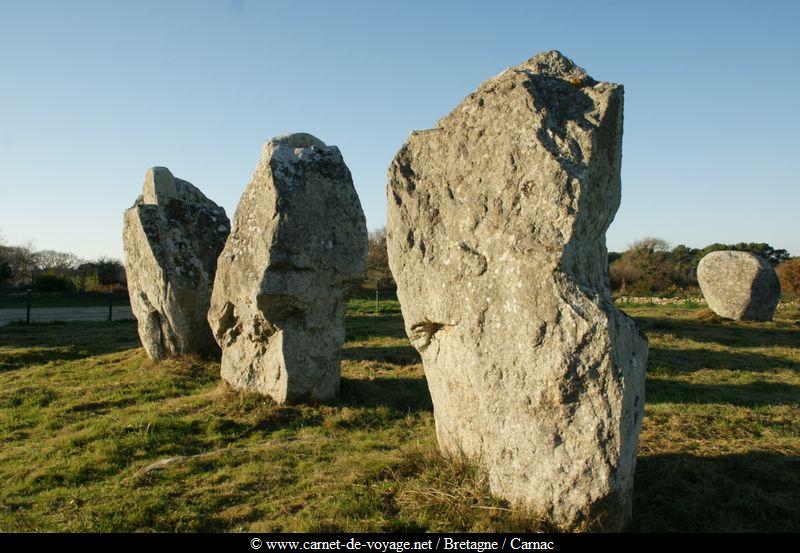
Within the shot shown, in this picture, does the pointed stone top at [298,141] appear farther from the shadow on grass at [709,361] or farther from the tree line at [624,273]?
the tree line at [624,273]

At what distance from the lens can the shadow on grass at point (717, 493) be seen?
477 cm

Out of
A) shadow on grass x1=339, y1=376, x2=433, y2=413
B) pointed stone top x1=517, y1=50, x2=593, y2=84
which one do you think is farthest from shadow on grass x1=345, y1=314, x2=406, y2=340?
pointed stone top x1=517, y1=50, x2=593, y2=84

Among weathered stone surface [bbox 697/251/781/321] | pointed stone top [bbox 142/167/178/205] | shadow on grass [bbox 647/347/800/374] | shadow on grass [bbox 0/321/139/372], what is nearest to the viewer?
shadow on grass [bbox 647/347/800/374]

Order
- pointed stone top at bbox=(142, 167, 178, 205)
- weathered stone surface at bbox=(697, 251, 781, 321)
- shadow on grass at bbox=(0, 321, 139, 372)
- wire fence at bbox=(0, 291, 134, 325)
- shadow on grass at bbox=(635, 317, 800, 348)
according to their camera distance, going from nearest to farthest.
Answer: pointed stone top at bbox=(142, 167, 178, 205), shadow on grass at bbox=(0, 321, 139, 372), shadow on grass at bbox=(635, 317, 800, 348), weathered stone surface at bbox=(697, 251, 781, 321), wire fence at bbox=(0, 291, 134, 325)

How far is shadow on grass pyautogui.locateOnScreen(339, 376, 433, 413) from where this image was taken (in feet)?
29.6

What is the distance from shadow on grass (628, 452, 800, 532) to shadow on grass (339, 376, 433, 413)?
12.2 ft

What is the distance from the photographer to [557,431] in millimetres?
4348

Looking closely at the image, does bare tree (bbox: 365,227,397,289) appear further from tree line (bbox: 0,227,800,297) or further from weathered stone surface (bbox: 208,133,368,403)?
weathered stone surface (bbox: 208,133,368,403)

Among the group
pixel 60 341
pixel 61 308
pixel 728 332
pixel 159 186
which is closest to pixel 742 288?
pixel 728 332

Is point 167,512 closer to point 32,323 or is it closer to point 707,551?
point 707,551

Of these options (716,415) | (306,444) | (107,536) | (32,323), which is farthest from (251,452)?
(32,323)

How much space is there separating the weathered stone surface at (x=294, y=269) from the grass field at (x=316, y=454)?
0.52m

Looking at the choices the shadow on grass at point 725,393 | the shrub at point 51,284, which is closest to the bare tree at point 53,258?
the shrub at point 51,284

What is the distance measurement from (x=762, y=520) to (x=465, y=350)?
2718 mm
